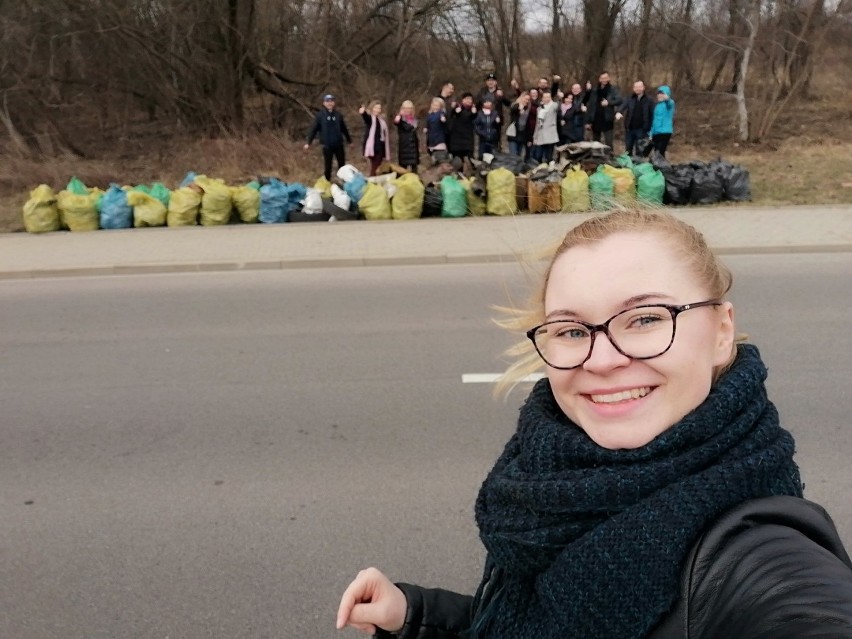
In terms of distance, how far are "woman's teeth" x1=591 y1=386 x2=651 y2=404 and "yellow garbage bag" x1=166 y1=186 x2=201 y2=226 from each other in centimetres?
1117

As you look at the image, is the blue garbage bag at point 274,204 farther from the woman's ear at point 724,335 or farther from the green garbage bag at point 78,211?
the woman's ear at point 724,335

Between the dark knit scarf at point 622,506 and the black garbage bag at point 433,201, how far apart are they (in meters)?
10.3

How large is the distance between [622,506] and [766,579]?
8.9 inches

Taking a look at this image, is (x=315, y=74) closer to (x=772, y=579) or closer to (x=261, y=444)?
(x=261, y=444)

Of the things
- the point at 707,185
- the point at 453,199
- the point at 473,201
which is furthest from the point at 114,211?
the point at 707,185

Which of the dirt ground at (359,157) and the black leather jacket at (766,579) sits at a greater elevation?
the dirt ground at (359,157)

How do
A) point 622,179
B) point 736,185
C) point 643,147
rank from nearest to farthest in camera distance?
point 622,179 → point 736,185 → point 643,147

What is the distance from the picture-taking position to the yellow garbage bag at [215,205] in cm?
1127

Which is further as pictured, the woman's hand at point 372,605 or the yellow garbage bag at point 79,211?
the yellow garbage bag at point 79,211

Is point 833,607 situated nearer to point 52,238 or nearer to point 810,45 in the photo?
point 52,238

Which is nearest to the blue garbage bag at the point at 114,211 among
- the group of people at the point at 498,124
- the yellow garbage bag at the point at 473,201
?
the group of people at the point at 498,124

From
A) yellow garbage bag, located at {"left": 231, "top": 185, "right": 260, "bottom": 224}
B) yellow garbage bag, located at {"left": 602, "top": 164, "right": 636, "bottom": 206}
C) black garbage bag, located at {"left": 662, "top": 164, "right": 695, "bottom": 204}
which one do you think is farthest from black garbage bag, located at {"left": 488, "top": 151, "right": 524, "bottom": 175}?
yellow garbage bag, located at {"left": 231, "top": 185, "right": 260, "bottom": 224}

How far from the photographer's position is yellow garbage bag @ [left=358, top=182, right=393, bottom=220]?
11.3 m

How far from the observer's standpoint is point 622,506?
1090 millimetres
